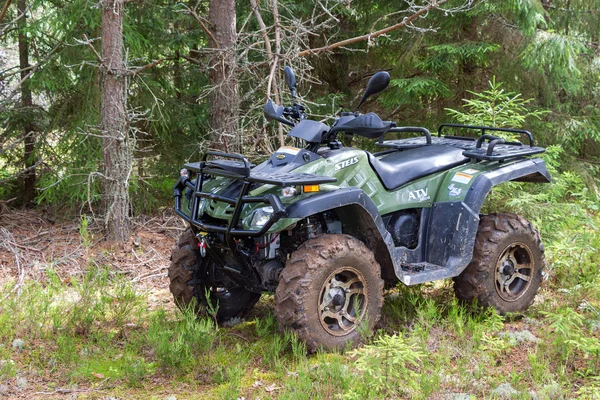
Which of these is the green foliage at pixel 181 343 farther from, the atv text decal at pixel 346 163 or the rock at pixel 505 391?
the rock at pixel 505 391

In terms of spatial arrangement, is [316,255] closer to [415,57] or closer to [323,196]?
[323,196]

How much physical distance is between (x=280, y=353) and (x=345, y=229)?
3.53ft

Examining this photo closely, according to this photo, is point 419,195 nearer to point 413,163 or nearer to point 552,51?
point 413,163

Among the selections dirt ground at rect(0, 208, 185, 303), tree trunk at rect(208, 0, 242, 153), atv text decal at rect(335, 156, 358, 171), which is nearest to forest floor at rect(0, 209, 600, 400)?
dirt ground at rect(0, 208, 185, 303)

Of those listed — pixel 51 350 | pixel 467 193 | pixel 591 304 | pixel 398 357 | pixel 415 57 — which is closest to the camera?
pixel 398 357

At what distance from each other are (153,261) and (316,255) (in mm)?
3533

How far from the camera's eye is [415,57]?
31.2ft

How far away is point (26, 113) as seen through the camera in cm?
904

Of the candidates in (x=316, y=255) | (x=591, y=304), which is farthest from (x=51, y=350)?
(x=591, y=304)

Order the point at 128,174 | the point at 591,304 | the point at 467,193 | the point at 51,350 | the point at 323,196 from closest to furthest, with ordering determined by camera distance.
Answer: the point at 323,196, the point at 51,350, the point at 467,193, the point at 591,304, the point at 128,174

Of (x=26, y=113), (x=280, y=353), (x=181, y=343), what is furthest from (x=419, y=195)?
(x=26, y=113)

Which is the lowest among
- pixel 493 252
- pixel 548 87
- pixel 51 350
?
pixel 51 350

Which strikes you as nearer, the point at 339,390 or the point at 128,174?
the point at 339,390

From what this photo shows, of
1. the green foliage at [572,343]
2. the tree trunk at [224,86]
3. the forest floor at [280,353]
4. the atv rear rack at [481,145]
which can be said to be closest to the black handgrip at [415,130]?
the atv rear rack at [481,145]
